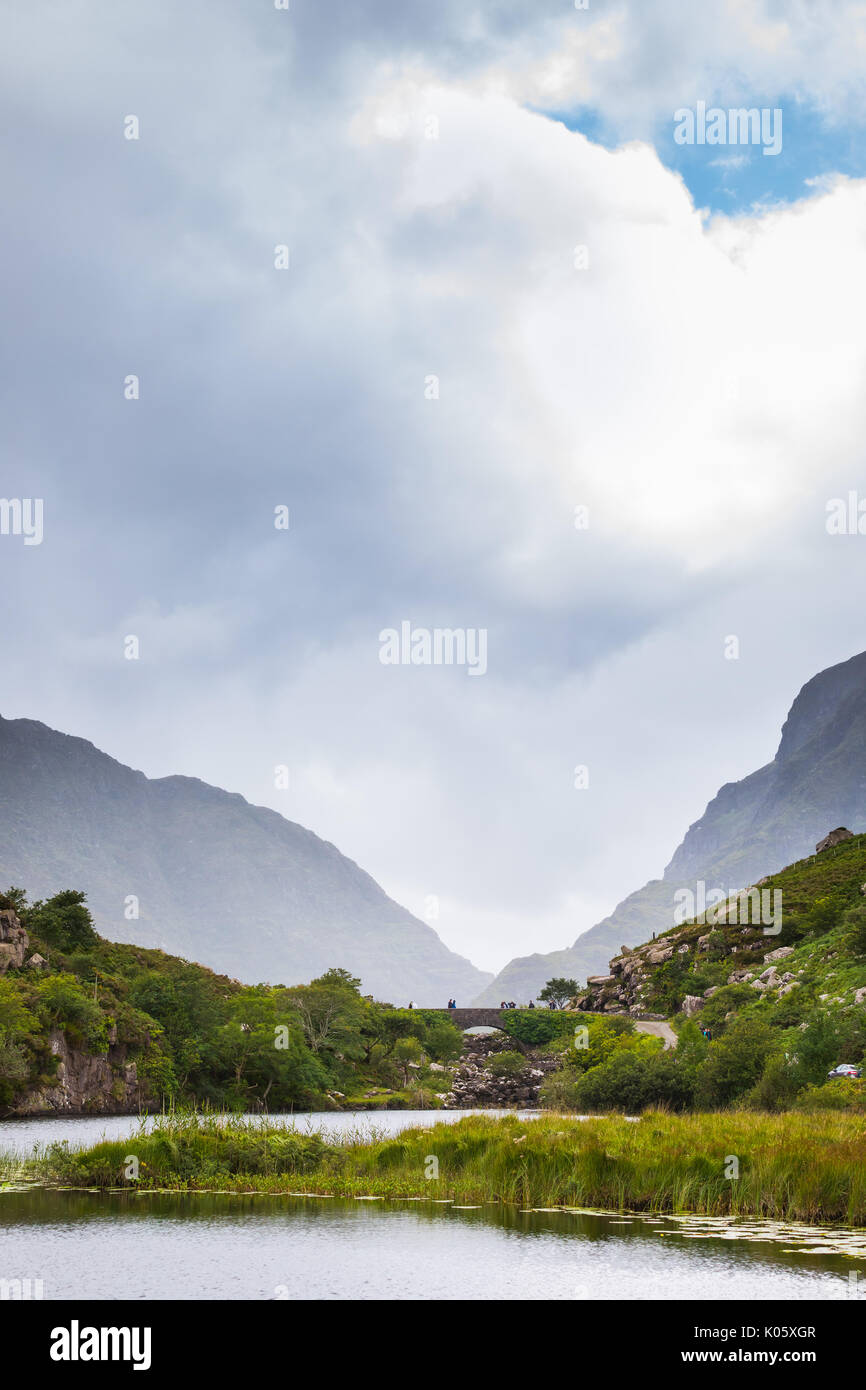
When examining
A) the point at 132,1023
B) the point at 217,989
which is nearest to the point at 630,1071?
the point at 132,1023

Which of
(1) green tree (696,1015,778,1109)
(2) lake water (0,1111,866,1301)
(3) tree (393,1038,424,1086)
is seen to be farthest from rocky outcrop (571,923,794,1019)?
(2) lake water (0,1111,866,1301)

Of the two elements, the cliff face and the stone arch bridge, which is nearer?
the cliff face

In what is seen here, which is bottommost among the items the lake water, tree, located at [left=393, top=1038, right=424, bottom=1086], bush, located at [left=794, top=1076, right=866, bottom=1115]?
tree, located at [left=393, top=1038, right=424, bottom=1086]

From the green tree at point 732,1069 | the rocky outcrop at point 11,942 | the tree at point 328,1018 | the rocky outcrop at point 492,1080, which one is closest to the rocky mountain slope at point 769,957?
the green tree at point 732,1069

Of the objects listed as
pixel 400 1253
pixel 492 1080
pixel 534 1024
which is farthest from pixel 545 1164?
pixel 534 1024

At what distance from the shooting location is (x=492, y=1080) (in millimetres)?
128500

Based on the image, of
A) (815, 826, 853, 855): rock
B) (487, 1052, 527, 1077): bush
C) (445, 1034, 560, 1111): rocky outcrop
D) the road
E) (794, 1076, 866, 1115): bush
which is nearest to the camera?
(794, 1076, 866, 1115): bush

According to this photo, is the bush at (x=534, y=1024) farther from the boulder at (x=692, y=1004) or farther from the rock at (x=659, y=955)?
the boulder at (x=692, y=1004)

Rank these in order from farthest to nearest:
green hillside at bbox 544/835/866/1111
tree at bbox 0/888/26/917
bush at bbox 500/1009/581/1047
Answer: bush at bbox 500/1009/581/1047, tree at bbox 0/888/26/917, green hillside at bbox 544/835/866/1111

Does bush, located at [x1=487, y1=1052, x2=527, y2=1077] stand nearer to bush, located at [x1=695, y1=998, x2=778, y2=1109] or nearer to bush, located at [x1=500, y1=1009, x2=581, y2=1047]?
bush, located at [x1=500, y1=1009, x2=581, y2=1047]

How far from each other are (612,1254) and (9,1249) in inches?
447

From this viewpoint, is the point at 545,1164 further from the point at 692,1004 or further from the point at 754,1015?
the point at 692,1004

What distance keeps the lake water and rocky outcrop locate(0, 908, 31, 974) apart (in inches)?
2359

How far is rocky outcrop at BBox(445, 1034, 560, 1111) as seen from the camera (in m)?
119
